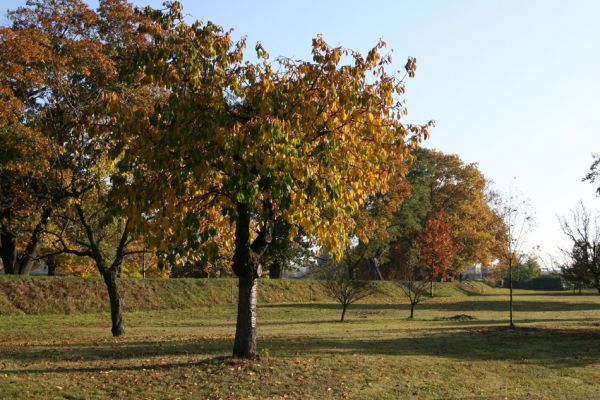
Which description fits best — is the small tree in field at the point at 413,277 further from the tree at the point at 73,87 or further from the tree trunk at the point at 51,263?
the tree trunk at the point at 51,263

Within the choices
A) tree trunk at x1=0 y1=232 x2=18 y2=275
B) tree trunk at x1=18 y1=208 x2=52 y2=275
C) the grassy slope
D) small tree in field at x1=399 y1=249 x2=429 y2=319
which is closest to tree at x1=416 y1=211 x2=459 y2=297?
small tree in field at x1=399 y1=249 x2=429 y2=319

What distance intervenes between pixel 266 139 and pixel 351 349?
776cm

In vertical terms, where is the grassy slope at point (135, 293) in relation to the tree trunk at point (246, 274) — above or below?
below

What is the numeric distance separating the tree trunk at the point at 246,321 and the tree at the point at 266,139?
20 mm

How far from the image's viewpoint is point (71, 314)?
28750mm

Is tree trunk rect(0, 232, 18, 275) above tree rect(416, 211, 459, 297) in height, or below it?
below

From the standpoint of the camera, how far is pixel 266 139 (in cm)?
950

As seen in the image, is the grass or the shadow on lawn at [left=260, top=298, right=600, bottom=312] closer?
the grass

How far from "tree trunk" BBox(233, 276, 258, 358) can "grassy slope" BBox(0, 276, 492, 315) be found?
18.9 m

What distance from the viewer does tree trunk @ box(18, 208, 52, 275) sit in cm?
1991

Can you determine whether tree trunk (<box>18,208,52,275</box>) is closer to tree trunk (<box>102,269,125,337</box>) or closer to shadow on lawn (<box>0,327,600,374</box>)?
tree trunk (<box>102,269,125,337</box>)

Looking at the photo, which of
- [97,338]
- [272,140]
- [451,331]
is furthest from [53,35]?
[451,331]

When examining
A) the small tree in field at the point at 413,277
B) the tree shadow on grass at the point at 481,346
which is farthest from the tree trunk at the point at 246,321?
the small tree in field at the point at 413,277

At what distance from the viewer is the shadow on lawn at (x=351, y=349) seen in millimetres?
12633
